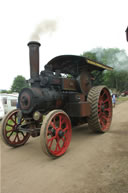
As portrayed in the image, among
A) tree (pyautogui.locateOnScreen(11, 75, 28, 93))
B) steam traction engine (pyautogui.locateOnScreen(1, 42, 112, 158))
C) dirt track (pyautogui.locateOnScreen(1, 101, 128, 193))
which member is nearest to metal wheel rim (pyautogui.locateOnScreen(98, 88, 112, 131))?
steam traction engine (pyautogui.locateOnScreen(1, 42, 112, 158))

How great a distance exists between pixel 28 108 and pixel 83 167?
1.67 meters

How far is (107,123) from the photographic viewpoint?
15.3ft

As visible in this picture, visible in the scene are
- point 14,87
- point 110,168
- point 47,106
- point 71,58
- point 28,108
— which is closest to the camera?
point 110,168

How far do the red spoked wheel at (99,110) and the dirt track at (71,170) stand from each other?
0.68 meters

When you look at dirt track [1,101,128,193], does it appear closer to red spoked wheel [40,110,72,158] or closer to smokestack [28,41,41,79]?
red spoked wheel [40,110,72,158]

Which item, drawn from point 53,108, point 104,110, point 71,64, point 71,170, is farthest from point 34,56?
point 104,110

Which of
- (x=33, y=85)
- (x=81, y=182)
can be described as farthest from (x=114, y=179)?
(x=33, y=85)

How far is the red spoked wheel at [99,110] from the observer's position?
404 cm

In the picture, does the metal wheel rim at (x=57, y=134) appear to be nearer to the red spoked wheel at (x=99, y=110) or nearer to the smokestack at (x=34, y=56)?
the red spoked wheel at (x=99, y=110)

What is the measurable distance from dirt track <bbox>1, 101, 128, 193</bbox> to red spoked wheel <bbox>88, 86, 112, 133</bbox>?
26.7 inches

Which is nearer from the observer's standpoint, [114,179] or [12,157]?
[114,179]

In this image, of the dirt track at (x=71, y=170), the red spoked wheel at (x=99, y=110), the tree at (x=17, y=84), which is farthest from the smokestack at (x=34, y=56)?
the tree at (x=17, y=84)

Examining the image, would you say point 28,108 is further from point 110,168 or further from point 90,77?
point 90,77

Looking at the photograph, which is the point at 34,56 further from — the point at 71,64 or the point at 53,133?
the point at 53,133
